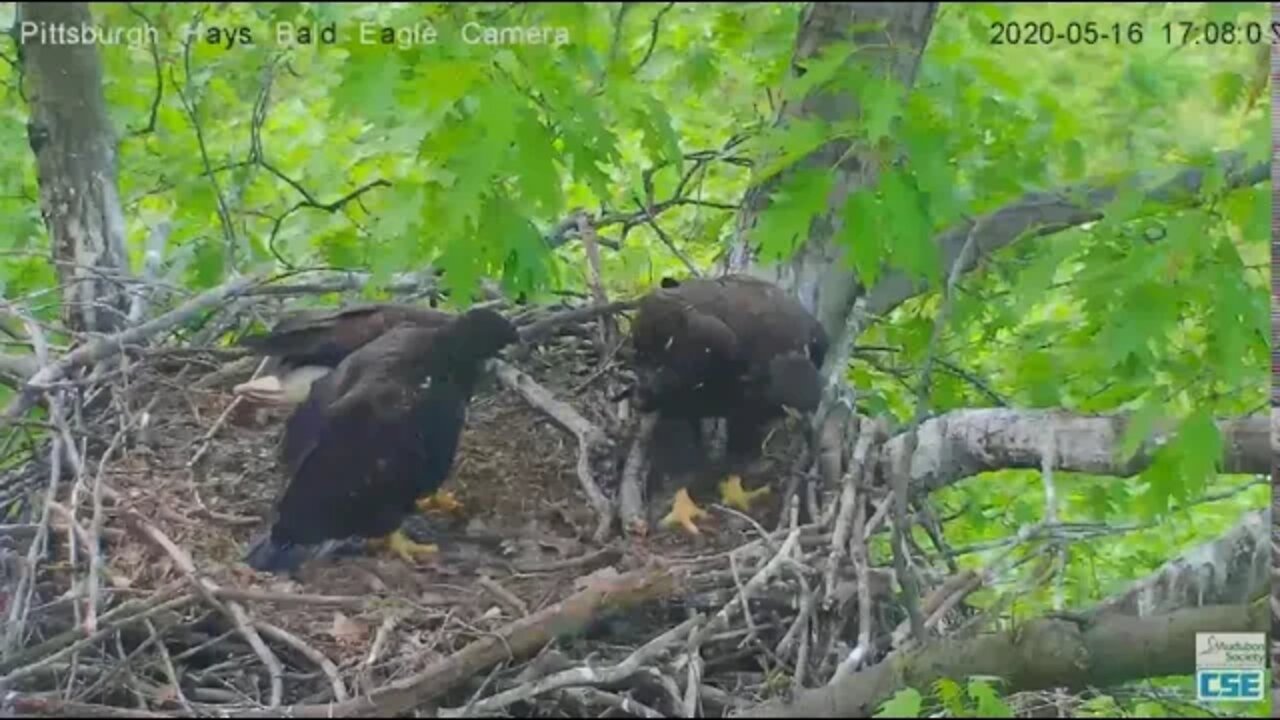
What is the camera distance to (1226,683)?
7.72 ft

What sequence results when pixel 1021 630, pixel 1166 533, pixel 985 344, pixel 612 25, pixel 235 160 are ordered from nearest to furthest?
1. pixel 1021 630
2. pixel 612 25
3. pixel 1166 533
4. pixel 985 344
5. pixel 235 160

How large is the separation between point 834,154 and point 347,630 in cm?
118

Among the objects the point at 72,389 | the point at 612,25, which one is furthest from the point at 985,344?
the point at 72,389

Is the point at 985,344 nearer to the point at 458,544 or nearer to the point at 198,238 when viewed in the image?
the point at 458,544

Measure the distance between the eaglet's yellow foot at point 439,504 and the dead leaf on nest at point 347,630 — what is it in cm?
49

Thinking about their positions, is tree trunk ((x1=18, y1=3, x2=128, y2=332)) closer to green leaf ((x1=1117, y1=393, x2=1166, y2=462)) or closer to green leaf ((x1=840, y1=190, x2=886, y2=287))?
green leaf ((x1=840, y1=190, x2=886, y2=287))

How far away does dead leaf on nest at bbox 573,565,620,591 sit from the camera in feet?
8.05

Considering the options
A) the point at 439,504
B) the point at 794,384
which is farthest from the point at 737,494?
the point at 439,504

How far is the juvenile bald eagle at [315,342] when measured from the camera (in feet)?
10.4

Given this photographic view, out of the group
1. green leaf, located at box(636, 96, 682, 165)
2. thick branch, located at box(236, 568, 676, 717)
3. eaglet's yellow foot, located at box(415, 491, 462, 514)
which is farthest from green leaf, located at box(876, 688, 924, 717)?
eaglet's yellow foot, located at box(415, 491, 462, 514)

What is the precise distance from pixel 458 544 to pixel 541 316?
59 centimetres

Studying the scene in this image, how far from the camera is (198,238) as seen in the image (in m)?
3.88

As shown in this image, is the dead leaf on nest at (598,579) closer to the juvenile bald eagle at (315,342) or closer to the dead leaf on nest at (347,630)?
the dead leaf on nest at (347,630)

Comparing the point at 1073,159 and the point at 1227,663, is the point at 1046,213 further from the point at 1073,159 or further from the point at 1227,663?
the point at 1227,663
